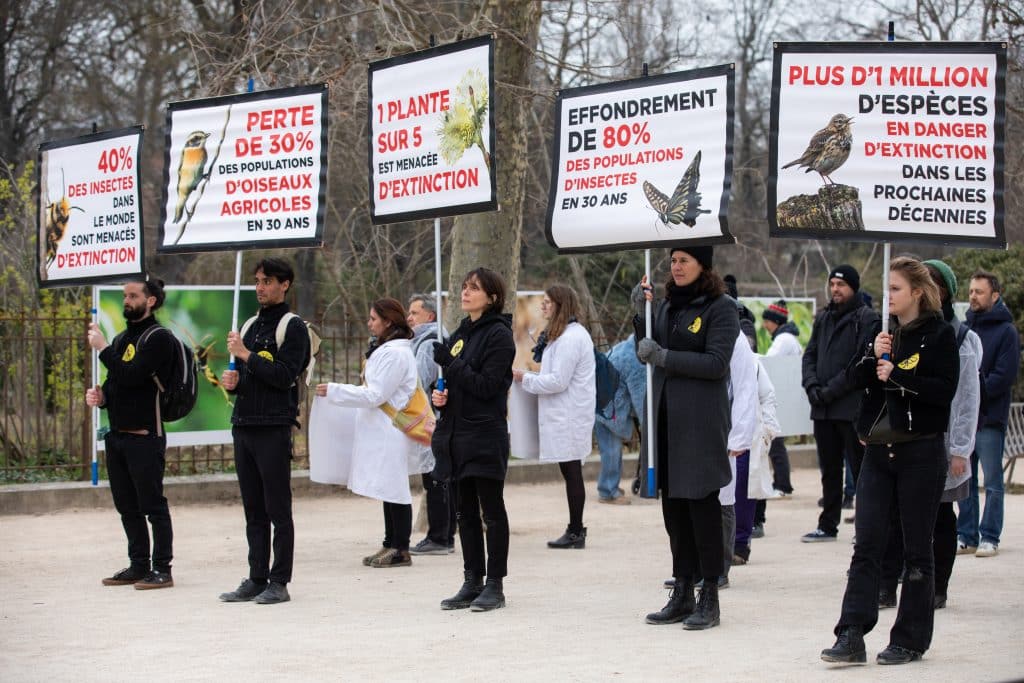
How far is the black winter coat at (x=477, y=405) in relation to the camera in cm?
Answer: 782

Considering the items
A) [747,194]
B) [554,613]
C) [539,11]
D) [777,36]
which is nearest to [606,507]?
[539,11]

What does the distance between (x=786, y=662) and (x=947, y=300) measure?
1.98 metres

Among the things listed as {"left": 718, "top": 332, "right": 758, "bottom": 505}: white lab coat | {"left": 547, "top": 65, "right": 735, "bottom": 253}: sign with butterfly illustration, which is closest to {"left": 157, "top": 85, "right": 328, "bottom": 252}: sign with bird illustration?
{"left": 547, "top": 65, "right": 735, "bottom": 253}: sign with butterfly illustration

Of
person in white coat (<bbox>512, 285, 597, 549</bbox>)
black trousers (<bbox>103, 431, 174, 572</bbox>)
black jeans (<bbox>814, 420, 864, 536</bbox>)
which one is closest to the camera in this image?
black trousers (<bbox>103, 431, 174, 572</bbox>)

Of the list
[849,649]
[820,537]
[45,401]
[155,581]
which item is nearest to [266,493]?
[155,581]

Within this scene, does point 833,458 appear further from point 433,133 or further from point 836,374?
point 433,133

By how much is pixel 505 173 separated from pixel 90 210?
3406 millimetres

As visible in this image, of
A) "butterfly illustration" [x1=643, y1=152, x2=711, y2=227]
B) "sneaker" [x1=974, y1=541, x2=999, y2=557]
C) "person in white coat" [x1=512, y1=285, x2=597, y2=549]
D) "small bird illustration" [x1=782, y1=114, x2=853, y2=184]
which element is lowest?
"sneaker" [x1=974, y1=541, x2=999, y2=557]

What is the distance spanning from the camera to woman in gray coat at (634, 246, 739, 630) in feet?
23.5

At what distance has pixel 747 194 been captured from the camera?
36.7 meters

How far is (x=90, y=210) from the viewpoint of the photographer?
9930mm

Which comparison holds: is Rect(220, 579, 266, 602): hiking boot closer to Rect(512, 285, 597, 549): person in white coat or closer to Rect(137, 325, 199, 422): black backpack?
Rect(137, 325, 199, 422): black backpack

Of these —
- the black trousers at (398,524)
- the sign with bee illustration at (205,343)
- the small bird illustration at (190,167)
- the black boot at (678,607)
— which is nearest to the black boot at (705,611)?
the black boot at (678,607)

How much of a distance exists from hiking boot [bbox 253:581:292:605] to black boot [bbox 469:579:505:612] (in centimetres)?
115
